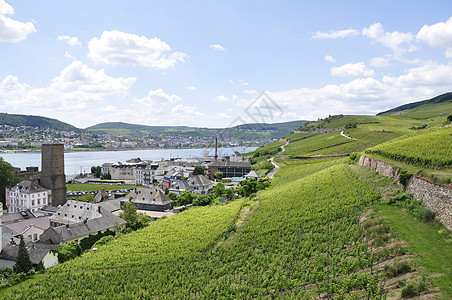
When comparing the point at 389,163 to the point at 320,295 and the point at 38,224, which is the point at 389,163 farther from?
the point at 38,224

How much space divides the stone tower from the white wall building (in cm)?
96

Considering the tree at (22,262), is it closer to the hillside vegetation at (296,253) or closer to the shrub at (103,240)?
the hillside vegetation at (296,253)

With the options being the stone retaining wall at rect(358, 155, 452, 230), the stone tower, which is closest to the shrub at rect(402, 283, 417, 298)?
the stone retaining wall at rect(358, 155, 452, 230)

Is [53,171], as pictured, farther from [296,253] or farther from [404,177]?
[404,177]

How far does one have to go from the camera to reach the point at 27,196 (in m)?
44.8

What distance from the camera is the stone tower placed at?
156 ft

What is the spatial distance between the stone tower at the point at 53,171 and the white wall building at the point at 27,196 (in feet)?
3.14

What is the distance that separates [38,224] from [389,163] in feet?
121

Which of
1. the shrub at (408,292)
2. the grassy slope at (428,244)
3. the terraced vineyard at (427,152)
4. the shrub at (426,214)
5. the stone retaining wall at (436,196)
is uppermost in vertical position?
the terraced vineyard at (427,152)

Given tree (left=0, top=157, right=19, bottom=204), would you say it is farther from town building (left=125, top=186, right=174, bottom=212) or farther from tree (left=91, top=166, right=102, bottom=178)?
tree (left=91, top=166, right=102, bottom=178)

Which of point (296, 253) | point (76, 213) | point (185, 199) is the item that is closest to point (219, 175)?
point (185, 199)

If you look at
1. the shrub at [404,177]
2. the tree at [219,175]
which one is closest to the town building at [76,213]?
the shrub at [404,177]

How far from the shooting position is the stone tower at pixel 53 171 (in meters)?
47.7

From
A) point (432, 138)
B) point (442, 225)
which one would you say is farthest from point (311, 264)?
point (432, 138)
